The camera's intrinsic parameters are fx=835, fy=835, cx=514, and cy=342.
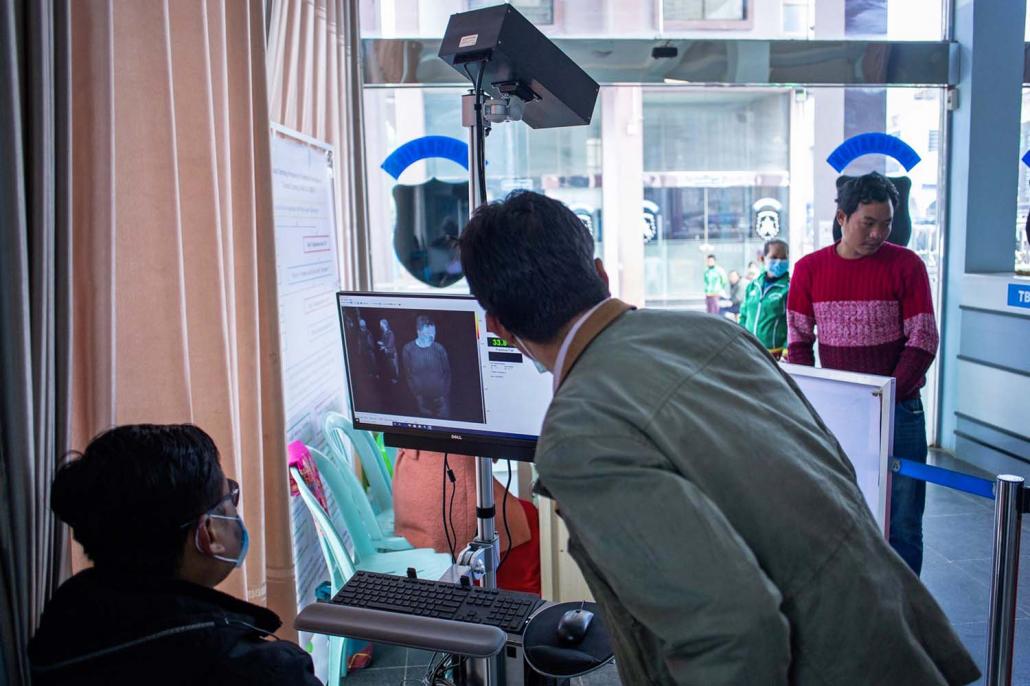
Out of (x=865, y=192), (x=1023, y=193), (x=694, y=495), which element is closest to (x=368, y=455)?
(x=865, y=192)

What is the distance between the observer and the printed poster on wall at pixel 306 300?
112 inches

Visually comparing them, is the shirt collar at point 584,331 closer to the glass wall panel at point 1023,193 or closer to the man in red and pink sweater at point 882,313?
the man in red and pink sweater at point 882,313

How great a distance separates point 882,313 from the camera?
2746 mm

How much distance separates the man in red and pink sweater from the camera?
2650mm

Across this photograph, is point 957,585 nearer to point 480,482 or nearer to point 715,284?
point 480,482

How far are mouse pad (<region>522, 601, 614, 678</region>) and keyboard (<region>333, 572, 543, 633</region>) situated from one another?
4cm

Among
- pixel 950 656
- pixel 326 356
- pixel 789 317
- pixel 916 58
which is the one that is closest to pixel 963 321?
pixel 916 58

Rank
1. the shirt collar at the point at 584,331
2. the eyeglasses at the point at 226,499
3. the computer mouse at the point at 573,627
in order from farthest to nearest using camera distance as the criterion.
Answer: the computer mouse at the point at 573,627 → the eyeglasses at the point at 226,499 → the shirt collar at the point at 584,331

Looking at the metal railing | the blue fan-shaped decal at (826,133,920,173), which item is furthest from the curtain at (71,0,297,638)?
the blue fan-shaped decal at (826,133,920,173)

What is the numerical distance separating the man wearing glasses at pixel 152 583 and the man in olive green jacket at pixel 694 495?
0.48m

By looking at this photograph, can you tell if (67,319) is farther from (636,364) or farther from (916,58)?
(916,58)

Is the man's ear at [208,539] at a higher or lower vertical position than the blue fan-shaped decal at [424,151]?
lower

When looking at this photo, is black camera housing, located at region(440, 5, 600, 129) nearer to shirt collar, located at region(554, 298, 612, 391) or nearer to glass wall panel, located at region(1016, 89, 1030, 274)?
shirt collar, located at region(554, 298, 612, 391)

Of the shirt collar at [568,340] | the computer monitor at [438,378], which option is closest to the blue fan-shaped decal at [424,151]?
the computer monitor at [438,378]
